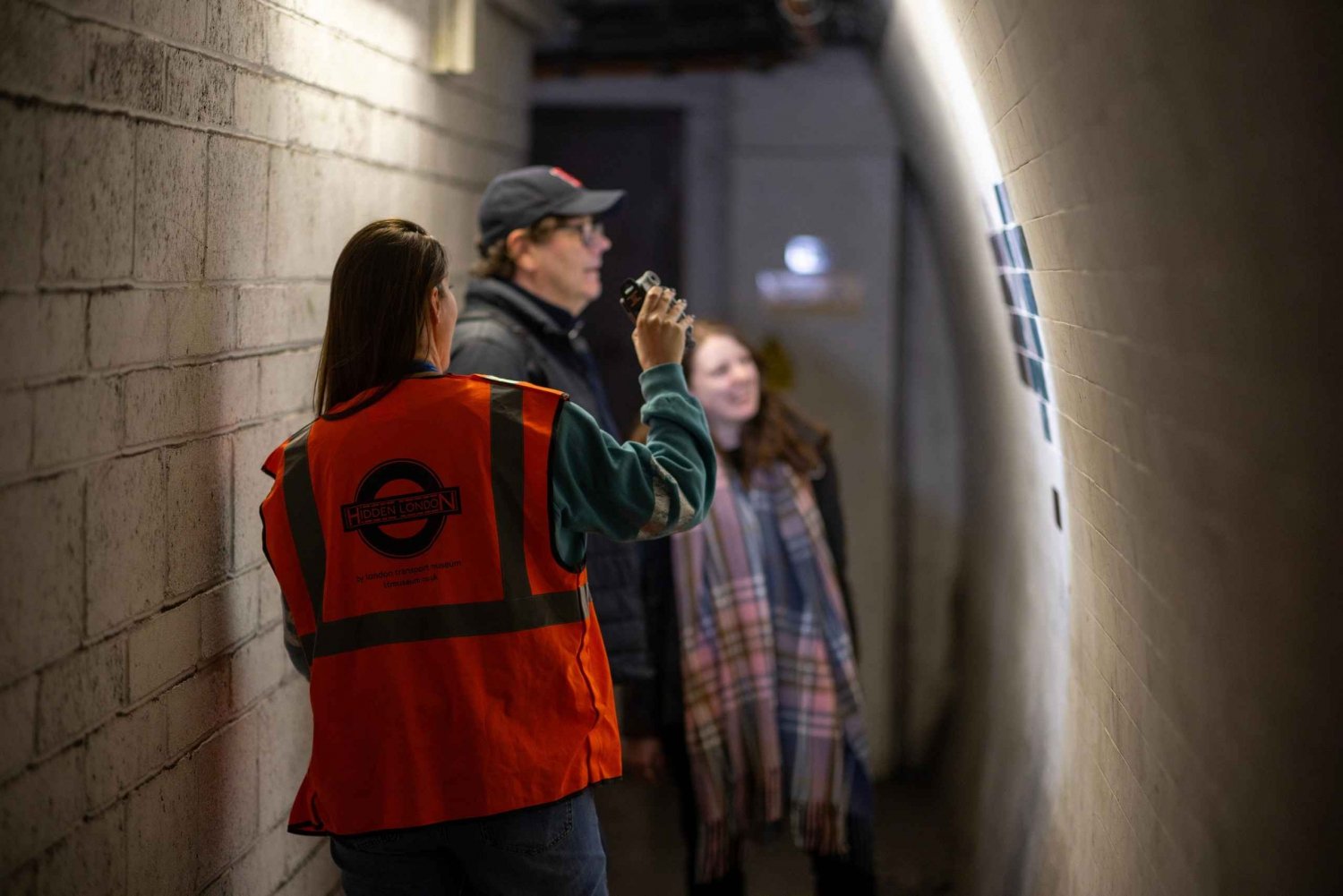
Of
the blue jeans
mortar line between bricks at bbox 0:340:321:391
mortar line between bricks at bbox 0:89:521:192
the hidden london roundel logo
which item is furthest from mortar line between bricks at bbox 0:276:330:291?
the blue jeans

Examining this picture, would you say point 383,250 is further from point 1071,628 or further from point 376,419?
point 1071,628

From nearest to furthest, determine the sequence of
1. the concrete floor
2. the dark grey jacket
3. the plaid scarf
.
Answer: the dark grey jacket
the plaid scarf
the concrete floor

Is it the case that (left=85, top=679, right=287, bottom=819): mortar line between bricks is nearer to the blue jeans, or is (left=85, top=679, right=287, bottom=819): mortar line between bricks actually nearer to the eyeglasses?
the blue jeans

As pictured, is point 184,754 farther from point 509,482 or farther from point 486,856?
point 509,482

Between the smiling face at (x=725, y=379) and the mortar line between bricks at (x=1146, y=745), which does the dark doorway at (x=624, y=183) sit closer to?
the smiling face at (x=725, y=379)

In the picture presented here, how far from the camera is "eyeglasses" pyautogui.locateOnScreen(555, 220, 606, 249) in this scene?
9.57 ft

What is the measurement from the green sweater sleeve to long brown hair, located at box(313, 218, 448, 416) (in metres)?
0.27

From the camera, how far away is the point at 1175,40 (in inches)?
53.9

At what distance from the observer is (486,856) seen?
1928mm

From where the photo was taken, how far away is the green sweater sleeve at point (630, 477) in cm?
193

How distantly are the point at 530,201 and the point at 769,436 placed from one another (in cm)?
104

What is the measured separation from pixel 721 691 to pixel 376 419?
175cm

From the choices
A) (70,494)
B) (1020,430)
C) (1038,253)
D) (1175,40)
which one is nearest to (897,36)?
(1020,430)

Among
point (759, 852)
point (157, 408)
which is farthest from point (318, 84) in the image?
point (759, 852)
